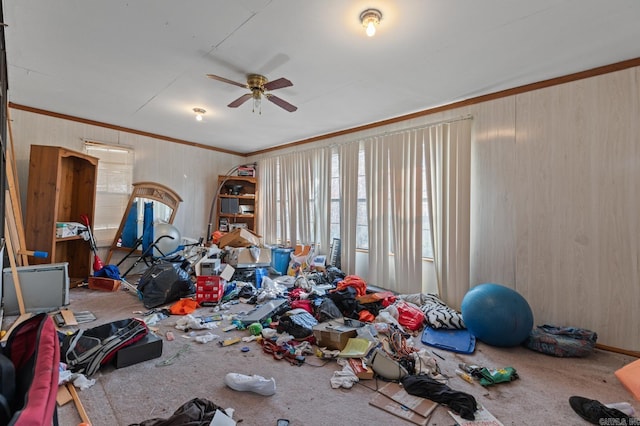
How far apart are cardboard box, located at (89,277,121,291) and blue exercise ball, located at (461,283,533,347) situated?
453 centimetres

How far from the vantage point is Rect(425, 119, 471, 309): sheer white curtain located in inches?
130

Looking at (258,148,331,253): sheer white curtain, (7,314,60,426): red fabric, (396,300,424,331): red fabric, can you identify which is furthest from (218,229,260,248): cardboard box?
(7,314,60,426): red fabric

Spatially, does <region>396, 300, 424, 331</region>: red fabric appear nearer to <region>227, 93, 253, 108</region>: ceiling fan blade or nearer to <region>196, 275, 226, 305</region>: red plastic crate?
<region>196, 275, 226, 305</region>: red plastic crate

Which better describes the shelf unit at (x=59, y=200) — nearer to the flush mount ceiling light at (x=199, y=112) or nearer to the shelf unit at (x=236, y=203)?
the flush mount ceiling light at (x=199, y=112)

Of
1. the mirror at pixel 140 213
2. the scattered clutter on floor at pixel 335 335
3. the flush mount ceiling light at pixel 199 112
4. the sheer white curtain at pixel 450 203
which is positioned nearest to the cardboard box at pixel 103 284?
the scattered clutter on floor at pixel 335 335

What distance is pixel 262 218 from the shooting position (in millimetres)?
6082

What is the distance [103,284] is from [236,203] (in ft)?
8.79

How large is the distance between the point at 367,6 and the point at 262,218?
475 cm

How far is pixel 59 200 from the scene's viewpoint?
398 centimetres

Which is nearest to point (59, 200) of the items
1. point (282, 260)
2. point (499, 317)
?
point (282, 260)

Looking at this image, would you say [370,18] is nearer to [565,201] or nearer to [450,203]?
[450,203]

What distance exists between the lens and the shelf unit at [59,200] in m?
3.51

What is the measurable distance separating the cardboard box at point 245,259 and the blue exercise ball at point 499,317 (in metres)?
3.00

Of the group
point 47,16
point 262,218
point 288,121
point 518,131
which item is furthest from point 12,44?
point 518,131
